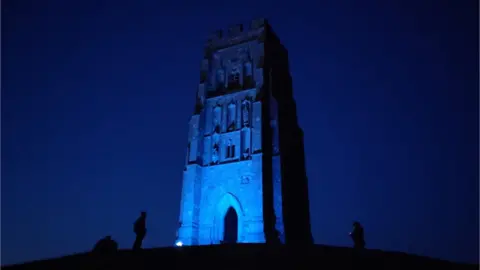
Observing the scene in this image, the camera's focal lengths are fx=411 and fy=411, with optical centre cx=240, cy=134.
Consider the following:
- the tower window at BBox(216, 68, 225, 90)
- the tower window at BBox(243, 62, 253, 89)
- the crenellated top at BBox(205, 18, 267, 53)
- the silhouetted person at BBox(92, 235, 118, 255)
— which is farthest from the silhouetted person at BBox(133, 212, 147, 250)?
the crenellated top at BBox(205, 18, 267, 53)

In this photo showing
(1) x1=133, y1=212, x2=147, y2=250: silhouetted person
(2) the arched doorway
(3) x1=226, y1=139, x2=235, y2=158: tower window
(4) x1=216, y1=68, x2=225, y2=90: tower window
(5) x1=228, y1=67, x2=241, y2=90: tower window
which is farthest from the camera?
(4) x1=216, y1=68, x2=225, y2=90: tower window

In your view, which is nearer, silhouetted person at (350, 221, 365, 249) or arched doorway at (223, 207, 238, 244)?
silhouetted person at (350, 221, 365, 249)

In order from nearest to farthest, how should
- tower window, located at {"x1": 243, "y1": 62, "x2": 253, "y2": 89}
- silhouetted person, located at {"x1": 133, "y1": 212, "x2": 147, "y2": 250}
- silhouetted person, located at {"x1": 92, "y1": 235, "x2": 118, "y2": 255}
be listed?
silhouetted person, located at {"x1": 92, "y1": 235, "x2": 118, "y2": 255} < silhouetted person, located at {"x1": 133, "y1": 212, "x2": 147, "y2": 250} < tower window, located at {"x1": 243, "y1": 62, "x2": 253, "y2": 89}

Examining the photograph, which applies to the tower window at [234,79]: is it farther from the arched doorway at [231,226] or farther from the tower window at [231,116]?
the arched doorway at [231,226]

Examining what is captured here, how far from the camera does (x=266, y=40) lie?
3772cm

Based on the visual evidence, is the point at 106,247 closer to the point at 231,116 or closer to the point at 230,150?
the point at 230,150

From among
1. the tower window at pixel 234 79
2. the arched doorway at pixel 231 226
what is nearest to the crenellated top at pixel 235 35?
the tower window at pixel 234 79

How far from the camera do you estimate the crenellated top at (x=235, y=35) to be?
38406mm

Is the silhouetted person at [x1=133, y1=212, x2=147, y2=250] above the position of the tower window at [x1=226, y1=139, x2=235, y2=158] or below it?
below

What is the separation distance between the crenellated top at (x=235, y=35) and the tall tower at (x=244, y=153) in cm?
9

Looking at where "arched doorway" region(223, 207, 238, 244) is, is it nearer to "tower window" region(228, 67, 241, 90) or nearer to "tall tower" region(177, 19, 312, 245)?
"tall tower" region(177, 19, 312, 245)

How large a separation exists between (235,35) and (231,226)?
17.9 metres

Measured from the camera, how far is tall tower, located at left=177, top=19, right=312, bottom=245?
31.4 m

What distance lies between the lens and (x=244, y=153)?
33469mm
